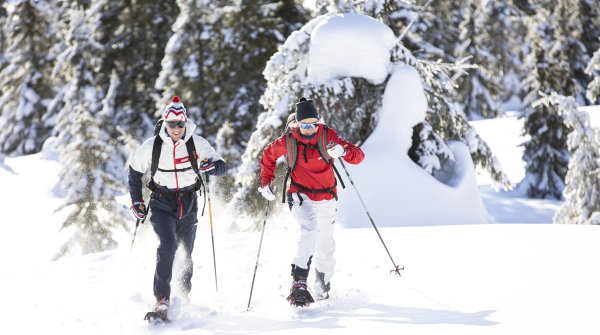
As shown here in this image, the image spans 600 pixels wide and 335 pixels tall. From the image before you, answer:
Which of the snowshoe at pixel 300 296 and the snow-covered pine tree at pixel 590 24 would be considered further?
the snow-covered pine tree at pixel 590 24

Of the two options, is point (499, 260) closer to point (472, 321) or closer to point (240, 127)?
point (472, 321)

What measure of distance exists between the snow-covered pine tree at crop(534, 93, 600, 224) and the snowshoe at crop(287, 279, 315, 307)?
7.91 metres

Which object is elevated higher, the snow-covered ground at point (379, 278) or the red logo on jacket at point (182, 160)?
the red logo on jacket at point (182, 160)

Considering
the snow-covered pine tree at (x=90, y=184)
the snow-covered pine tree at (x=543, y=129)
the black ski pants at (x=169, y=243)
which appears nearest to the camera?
the black ski pants at (x=169, y=243)

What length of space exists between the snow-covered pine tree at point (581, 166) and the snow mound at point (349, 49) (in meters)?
3.38

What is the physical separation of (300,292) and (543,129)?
16873 mm

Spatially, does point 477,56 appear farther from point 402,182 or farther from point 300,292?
point 300,292

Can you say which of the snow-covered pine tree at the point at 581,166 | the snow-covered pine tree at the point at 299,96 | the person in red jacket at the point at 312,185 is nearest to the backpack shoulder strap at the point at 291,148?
the person in red jacket at the point at 312,185

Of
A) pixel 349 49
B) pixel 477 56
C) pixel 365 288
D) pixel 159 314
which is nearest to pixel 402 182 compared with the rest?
pixel 349 49

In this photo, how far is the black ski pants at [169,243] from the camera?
18.3 ft

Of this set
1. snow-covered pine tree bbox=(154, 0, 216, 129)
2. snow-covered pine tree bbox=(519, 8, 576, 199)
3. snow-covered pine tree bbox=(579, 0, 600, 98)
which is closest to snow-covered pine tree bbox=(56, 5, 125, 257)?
snow-covered pine tree bbox=(154, 0, 216, 129)

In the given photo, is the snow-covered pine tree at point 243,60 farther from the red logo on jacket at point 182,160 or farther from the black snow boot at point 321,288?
the black snow boot at point 321,288

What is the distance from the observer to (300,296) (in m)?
5.47

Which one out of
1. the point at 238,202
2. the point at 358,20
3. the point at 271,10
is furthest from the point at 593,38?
the point at 238,202
